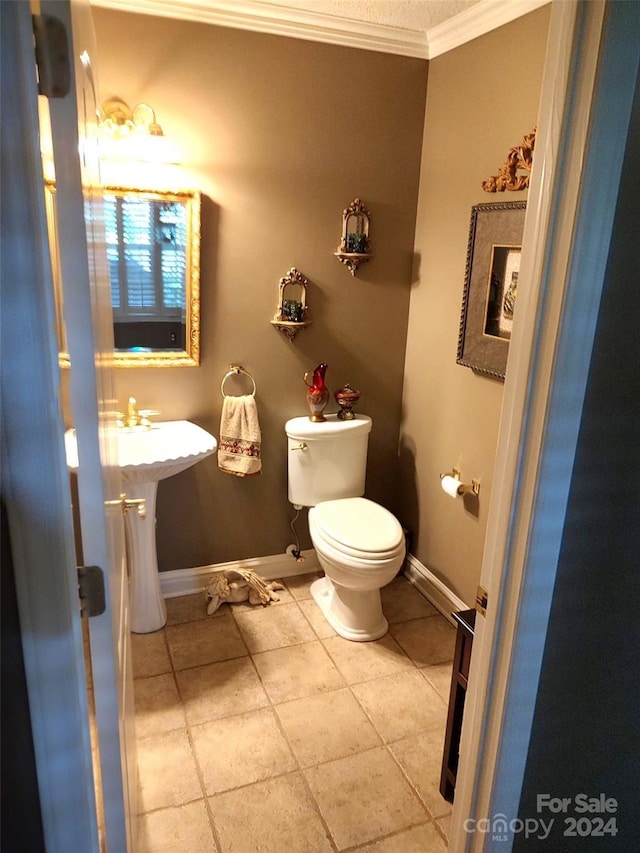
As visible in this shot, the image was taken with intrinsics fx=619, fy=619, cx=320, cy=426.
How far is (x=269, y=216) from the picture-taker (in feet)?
8.58

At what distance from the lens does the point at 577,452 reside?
1089 mm

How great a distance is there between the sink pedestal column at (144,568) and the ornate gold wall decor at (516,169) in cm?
171

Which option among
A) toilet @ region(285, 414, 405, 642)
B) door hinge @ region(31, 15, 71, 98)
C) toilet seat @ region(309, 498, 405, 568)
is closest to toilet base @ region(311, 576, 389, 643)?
toilet @ region(285, 414, 405, 642)

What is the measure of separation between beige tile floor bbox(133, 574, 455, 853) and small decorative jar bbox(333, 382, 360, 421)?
88cm

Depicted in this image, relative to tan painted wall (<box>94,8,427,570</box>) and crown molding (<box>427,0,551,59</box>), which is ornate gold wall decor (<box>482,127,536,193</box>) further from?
tan painted wall (<box>94,8,427,570</box>)

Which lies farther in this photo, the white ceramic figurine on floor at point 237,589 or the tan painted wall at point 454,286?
the white ceramic figurine on floor at point 237,589

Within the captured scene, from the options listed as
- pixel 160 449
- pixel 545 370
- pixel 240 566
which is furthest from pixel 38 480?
pixel 240 566

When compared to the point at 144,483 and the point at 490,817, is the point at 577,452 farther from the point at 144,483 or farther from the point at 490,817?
the point at 144,483

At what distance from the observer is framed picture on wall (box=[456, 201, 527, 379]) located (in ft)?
7.35

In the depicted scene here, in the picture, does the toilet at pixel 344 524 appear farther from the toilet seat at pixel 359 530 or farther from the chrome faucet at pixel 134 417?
the chrome faucet at pixel 134 417

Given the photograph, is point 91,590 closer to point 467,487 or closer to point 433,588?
point 467,487

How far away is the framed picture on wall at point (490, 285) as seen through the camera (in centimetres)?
224

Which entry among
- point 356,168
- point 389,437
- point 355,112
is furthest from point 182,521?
point 355,112

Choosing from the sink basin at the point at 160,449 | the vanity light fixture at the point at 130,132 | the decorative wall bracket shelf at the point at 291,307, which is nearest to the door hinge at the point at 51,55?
the sink basin at the point at 160,449
